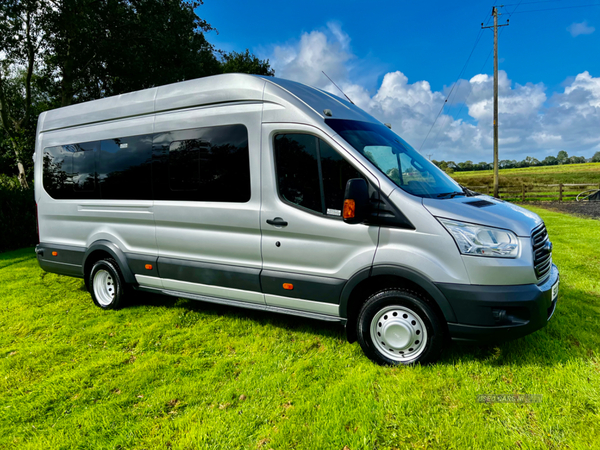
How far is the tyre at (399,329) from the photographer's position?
3.47 meters

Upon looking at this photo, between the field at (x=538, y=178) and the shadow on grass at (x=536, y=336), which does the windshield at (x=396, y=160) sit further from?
the field at (x=538, y=178)

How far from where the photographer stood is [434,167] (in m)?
4.52

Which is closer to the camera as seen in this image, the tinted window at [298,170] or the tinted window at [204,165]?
the tinted window at [298,170]

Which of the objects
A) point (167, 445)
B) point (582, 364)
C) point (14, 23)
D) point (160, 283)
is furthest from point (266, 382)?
point (14, 23)

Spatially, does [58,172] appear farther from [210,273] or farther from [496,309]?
[496,309]

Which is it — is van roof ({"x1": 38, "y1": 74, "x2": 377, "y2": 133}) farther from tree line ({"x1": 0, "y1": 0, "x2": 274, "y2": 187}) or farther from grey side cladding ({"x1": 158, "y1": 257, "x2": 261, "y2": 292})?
tree line ({"x1": 0, "y1": 0, "x2": 274, "y2": 187})

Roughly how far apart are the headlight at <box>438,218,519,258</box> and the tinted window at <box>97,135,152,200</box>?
12.4 ft

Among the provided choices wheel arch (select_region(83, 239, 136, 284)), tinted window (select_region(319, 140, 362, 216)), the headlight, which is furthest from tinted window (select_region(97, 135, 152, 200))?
the headlight

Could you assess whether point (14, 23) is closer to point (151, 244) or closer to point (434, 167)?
point (151, 244)

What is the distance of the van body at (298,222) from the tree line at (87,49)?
10.2 metres

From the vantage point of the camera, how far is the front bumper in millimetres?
3219

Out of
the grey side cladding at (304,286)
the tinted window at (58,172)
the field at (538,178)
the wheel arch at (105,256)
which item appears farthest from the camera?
the field at (538,178)

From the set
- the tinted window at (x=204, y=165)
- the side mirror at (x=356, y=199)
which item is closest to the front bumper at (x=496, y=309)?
the side mirror at (x=356, y=199)

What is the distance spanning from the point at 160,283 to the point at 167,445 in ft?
8.59
